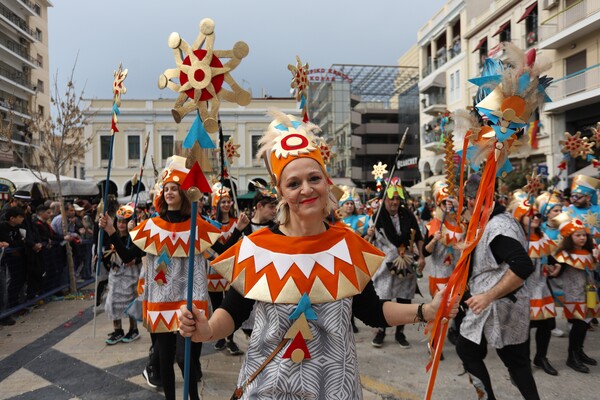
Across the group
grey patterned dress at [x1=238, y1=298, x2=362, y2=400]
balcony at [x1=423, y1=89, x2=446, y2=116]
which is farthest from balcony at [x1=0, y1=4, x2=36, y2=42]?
→ grey patterned dress at [x1=238, y1=298, x2=362, y2=400]

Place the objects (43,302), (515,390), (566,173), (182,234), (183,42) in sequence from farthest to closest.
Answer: (566,173), (43,302), (515,390), (182,234), (183,42)

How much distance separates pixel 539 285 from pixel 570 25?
1791 centimetres

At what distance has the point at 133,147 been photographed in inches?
1706

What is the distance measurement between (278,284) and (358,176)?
48.6 meters

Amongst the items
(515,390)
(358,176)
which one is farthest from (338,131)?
(515,390)

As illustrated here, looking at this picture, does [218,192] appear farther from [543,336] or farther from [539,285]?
[543,336]

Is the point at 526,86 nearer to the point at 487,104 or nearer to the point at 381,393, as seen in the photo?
the point at 487,104

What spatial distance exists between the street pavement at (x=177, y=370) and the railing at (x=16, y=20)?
1559 inches

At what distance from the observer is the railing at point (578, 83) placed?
1753 centimetres

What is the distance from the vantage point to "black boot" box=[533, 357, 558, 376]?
4.73 metres

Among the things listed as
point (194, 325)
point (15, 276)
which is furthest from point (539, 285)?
point (15, 276)

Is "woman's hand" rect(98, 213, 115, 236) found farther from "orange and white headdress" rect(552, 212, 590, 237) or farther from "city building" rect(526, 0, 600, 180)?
"city building" rect(526, 0, 600, 180)

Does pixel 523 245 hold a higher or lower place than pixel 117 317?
higher

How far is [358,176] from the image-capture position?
165 feet
